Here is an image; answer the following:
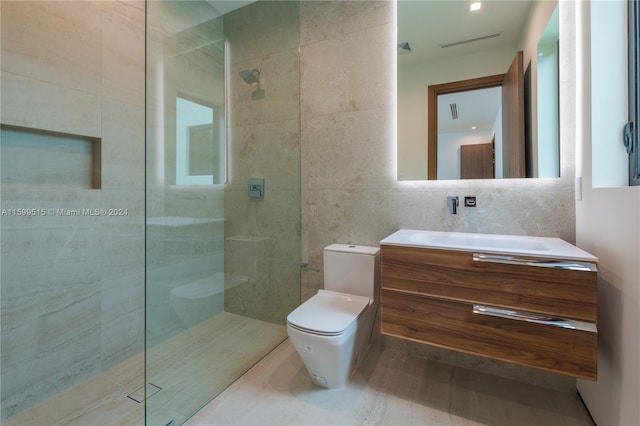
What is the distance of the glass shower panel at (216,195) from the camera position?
4.66ft

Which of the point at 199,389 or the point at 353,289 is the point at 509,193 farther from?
the point at 199,389

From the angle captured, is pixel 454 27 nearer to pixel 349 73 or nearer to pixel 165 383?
pixel 349 73

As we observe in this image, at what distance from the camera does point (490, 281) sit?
1.27m

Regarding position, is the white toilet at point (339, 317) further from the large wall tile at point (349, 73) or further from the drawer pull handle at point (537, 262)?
the large wall tile at point (349, 73)

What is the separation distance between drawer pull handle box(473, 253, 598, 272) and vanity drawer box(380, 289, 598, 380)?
0.24 meters

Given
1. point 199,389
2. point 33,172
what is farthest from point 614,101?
point 33,172

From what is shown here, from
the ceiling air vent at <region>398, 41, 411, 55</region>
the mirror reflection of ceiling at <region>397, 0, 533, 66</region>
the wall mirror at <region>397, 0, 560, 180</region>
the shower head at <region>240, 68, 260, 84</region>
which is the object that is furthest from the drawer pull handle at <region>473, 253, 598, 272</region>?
the shower head at <region>240, 68, 260, 84</region>

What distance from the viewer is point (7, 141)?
142 centimetres

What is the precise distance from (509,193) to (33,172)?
2705 mm

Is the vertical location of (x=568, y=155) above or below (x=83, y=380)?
above

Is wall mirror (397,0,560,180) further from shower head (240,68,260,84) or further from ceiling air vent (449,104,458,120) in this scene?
shower head (240,68,260,84)

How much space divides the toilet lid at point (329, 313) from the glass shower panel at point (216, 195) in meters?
0.55

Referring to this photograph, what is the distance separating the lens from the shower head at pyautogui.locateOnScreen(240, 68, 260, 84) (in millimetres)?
2197

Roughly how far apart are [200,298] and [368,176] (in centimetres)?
141
